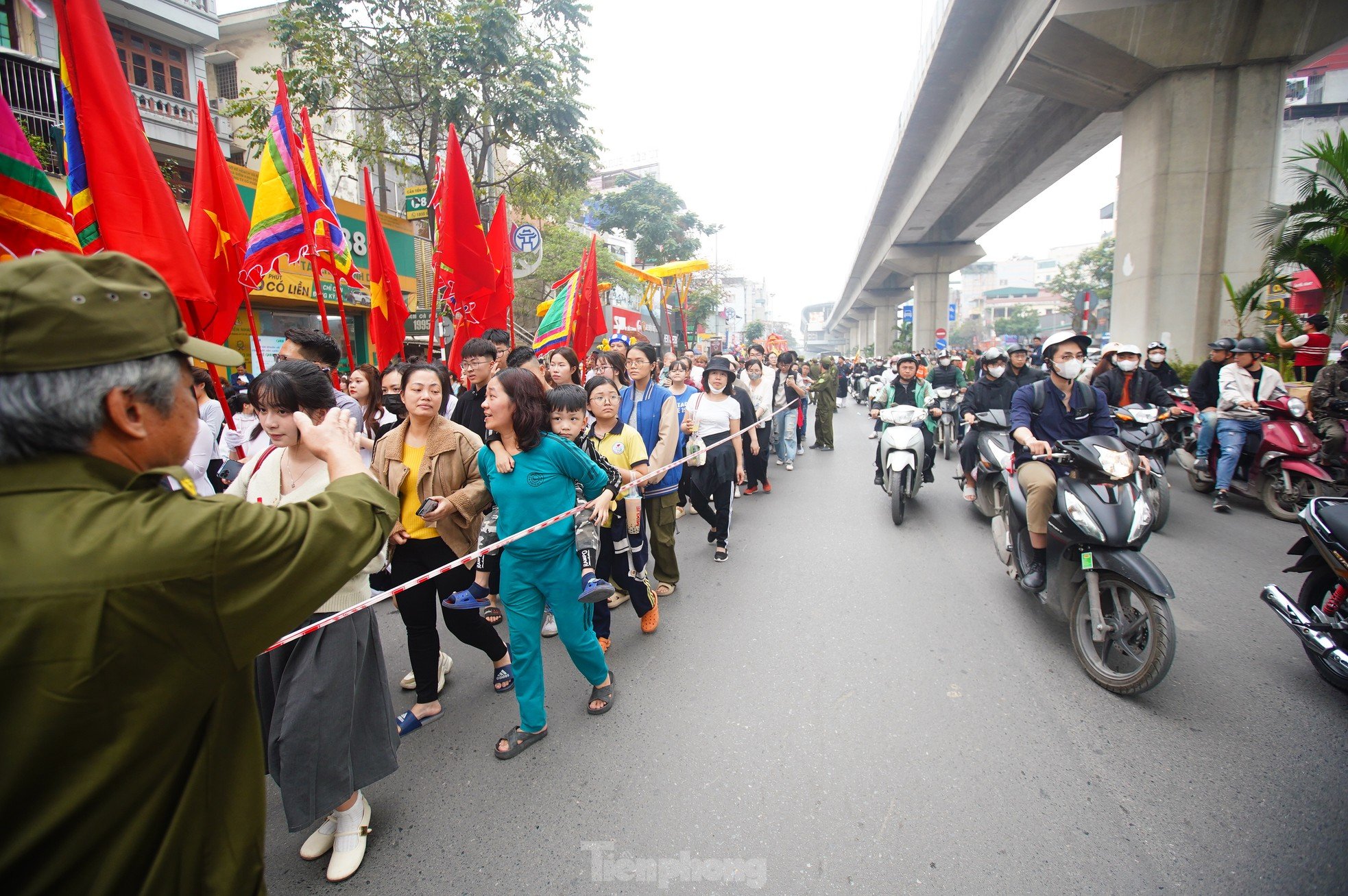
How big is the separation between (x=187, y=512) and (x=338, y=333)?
1847 cm

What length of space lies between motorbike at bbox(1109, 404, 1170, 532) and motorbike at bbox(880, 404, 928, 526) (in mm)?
1732

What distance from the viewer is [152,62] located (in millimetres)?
14555

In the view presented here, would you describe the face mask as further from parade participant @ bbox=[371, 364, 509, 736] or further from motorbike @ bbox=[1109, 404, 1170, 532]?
parade participant @ bbox=[371, 364, 509, 736]

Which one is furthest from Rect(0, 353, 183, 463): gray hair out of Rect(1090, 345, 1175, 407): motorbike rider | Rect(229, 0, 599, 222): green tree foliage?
Rect(229, 0, 599, 222): green tree foliage

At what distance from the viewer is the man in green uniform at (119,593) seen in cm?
90

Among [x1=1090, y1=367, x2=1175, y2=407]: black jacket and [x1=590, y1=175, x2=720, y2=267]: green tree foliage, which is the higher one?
[x1=590, y1=175, x2=720, y2=267]: green tree foliage

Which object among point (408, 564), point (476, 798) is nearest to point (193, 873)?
point (476, 798)

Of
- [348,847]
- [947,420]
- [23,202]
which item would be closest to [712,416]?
[348,847]

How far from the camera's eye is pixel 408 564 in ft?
10.0

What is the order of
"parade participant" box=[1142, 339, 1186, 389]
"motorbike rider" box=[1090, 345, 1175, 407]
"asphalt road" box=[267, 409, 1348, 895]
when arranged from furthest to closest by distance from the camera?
1. "parade participant" box=[1142, 339, 1186, 389]
2. "motorbike rider" box=[1090, 345, 1175, 407]
3. "asphalt road" box=[267, 409, 1348, 895]

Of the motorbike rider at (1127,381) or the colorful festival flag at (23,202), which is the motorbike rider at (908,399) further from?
the colorful festival flag at (23,202)

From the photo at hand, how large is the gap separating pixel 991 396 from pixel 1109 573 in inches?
137

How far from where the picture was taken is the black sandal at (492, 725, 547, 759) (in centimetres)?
285

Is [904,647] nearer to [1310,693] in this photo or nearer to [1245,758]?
[1245,758]
